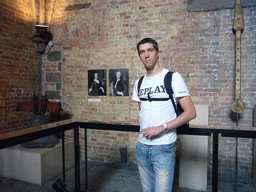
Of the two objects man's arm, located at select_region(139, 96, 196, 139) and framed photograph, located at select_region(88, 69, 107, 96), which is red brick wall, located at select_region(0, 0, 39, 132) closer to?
framed photograph, located at select_region(88, 69, 107, 96)

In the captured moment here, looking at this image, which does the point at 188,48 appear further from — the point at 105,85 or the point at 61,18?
the point at 61,18

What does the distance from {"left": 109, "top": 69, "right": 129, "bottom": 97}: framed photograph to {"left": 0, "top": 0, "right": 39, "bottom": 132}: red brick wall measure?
5.22 feet

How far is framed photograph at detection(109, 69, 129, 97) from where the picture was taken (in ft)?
11.8

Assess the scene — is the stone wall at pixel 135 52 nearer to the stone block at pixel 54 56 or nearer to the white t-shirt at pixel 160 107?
the stone block at pixel 54 56

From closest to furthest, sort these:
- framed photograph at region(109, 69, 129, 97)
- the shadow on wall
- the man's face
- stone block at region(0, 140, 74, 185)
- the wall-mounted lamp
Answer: the man's face < stone block at region(0, 140, 74, 185) < the shadow on wall < framed photograph at region(109, 69, 129, 97) < the wall-mounted lamp

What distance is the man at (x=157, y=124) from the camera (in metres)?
1.34

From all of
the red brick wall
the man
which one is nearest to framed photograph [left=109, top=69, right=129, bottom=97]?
the red brick wall

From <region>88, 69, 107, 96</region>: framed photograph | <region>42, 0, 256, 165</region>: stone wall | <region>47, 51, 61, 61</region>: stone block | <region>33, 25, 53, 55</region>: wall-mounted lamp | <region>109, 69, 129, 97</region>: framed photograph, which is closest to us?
<region>42, 0, 256, 165</region>: stone wall

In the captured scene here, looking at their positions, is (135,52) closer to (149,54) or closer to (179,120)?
(149,54)

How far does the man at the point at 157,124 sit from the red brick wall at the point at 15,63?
285cm

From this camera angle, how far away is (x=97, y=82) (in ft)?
12.4

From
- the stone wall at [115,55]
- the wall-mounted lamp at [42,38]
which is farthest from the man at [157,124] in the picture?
the wall-mounted lamp at [42,38]

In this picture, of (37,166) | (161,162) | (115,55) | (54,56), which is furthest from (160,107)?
(54,56)

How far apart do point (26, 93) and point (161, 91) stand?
10.7 ft
